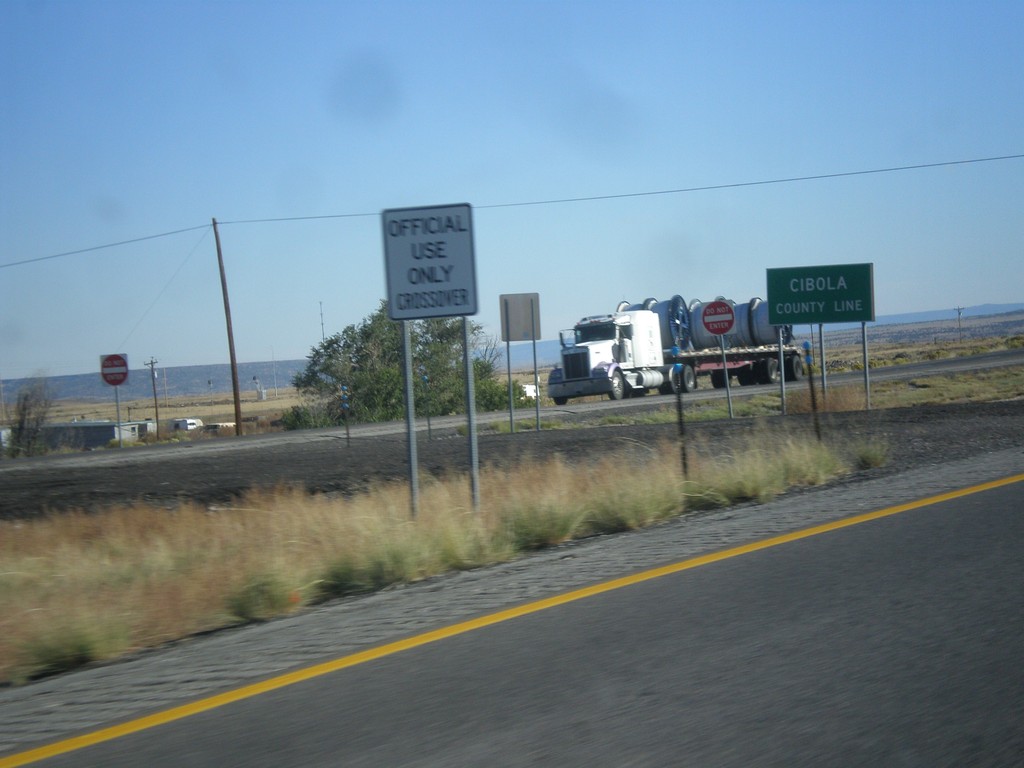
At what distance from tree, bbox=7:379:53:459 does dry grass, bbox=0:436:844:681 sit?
2896cm

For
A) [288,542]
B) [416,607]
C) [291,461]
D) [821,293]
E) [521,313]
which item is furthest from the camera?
[521,313]

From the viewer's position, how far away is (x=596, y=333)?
4406 centimetres

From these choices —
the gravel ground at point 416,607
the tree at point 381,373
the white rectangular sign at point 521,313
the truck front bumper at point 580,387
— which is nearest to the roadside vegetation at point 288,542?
the gravel ground at point 416,607

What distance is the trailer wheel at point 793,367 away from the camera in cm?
5132

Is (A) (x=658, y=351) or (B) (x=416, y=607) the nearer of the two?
(B) (x=416, y=607)

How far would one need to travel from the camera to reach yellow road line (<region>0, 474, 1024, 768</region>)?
4.90m

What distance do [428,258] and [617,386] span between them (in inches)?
1331

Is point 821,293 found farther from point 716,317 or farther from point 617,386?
point 617,386

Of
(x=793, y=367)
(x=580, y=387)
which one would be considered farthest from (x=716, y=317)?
(x=793, y=367)

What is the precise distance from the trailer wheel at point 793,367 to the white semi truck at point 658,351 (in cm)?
5

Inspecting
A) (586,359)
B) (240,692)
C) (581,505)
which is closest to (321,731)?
(240,692)

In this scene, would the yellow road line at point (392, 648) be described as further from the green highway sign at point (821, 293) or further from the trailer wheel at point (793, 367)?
the trailer wheel at point (793, 367)

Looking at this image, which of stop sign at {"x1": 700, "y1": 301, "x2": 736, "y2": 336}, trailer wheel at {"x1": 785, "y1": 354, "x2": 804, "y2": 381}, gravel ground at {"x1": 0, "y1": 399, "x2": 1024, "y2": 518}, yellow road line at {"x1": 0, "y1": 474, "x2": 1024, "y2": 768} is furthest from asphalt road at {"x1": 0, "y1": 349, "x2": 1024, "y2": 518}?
trailer wheel at {"x1": 785, "y1": 354, "x2": 804, "y2": 381}

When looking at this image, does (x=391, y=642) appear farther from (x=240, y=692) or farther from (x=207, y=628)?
(x=207, y=628)
